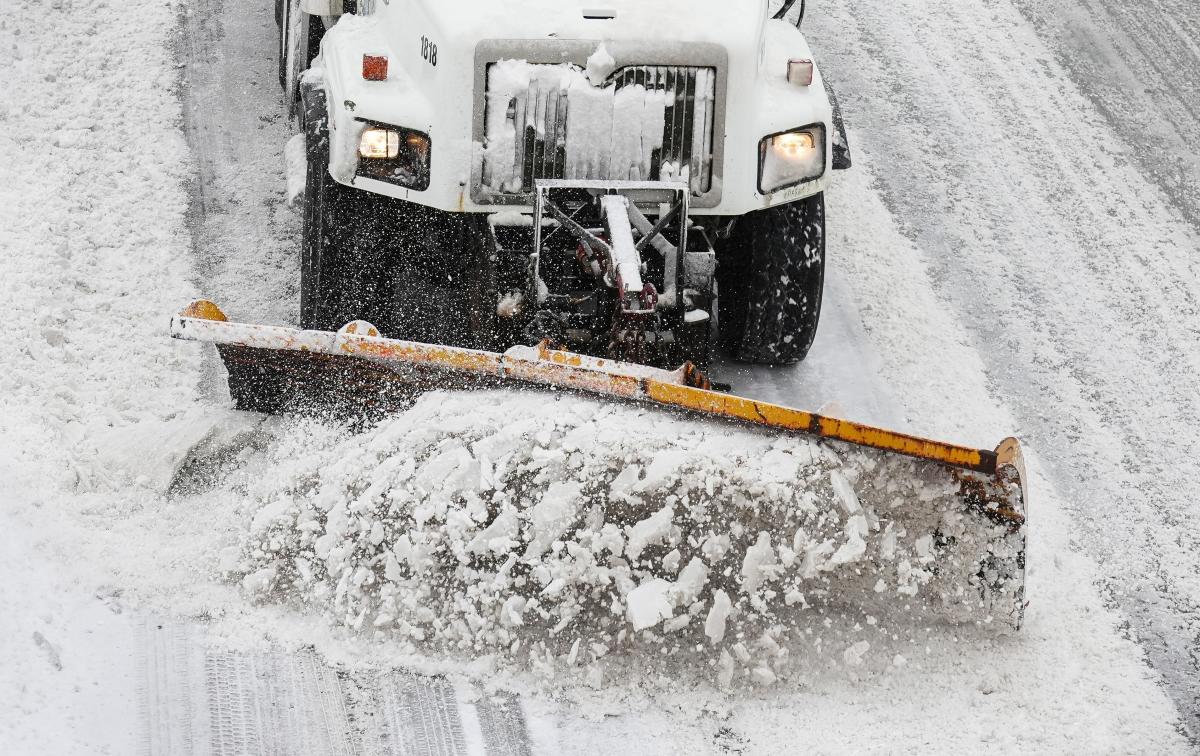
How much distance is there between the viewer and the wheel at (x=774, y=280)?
5477 mm

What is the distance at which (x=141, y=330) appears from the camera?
5.72 m

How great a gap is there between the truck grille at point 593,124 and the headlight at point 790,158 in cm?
22

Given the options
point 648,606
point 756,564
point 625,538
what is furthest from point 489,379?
point 756,564

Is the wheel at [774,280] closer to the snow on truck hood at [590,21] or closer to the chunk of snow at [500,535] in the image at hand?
the snow on truck hood at [590,21]

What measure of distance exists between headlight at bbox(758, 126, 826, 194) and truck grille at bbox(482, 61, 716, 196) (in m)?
0.22

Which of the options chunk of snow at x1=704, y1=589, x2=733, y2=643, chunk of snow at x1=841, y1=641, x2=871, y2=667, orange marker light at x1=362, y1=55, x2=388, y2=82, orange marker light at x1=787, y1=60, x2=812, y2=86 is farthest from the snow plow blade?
orange marker light at x1=787, y1=60, x2=812, y2=86

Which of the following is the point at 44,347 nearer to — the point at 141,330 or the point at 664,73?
the point at 141,330

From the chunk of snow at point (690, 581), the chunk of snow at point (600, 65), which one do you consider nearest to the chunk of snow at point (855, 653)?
the chunk of snow at point (690, 581)

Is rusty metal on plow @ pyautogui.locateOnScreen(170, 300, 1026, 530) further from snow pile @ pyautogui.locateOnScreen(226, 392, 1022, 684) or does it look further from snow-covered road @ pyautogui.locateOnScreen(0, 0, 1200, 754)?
snow-covered road @ pyautogui.locateOnScreen(0, 0, 1200, 754)

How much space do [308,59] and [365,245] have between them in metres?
1.80

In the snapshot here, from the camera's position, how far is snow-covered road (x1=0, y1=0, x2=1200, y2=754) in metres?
4.04

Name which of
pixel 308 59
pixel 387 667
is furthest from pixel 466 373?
pixel 308 59

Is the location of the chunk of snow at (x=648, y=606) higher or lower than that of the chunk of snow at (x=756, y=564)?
lower

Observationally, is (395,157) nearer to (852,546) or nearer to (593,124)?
(593,124)
